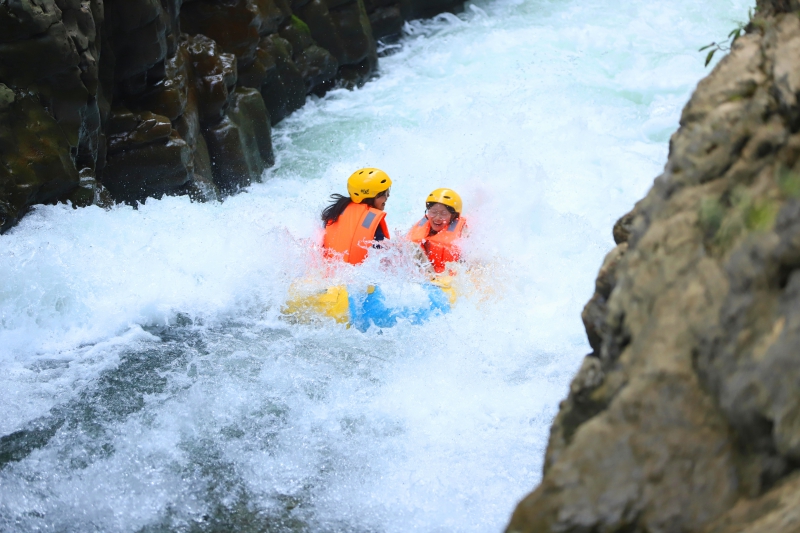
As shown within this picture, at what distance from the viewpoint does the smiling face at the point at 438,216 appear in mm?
6016

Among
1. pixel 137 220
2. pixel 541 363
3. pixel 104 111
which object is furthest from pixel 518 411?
pixel 104 111

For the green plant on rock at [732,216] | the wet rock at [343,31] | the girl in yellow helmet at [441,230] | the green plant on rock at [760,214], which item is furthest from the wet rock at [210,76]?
the green plant on rock at [760,214]

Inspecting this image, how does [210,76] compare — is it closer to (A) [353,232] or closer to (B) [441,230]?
(A) [353,232]

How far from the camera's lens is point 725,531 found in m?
1.55

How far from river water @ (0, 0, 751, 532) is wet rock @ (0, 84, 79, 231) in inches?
7.0

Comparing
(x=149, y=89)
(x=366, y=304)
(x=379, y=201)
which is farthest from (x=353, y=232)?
(x=149, y=89)

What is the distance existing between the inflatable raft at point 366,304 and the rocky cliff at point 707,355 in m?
3.20

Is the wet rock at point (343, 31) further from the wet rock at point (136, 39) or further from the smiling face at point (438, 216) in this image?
the smiling face at point (438, 216)

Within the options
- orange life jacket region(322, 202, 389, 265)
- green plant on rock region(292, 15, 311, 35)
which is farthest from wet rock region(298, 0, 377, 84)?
orange life jacket region(322, 202, 389, 265)

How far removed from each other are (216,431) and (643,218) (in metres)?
2.71

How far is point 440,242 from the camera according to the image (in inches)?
234

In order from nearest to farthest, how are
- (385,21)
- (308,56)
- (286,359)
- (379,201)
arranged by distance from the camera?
(286,359)
(379,201)
(308,56)
(385,21)

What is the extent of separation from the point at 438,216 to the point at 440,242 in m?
0.23

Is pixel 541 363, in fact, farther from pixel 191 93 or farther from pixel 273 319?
pixel 191 93
